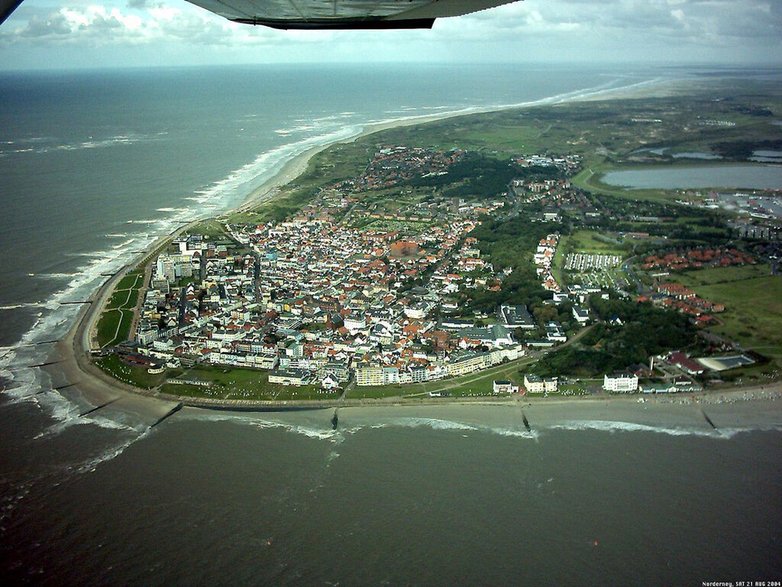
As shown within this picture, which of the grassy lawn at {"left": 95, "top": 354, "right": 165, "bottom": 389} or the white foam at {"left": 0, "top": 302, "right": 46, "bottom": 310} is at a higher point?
the white foam at {"left": 0, "top": 302, "right": 46, "bottom": 310}

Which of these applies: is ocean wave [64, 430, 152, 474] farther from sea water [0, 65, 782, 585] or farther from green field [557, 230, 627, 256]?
green field [557, 230, 627, 256]

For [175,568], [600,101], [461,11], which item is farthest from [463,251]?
[600,101]

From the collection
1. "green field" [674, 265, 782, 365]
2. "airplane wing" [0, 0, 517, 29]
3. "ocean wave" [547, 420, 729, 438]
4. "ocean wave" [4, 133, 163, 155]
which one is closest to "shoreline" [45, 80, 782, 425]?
"ocean wave" [547, 420, 729, 438]

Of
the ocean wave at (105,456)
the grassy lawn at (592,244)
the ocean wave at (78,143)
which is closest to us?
the ocean wave at (105,456)

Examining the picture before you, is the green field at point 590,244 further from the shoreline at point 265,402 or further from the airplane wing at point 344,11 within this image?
the airplane wing at point 344,11

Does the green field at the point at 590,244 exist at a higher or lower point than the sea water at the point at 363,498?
higher

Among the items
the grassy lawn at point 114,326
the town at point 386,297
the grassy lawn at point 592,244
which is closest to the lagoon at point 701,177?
the town at point 386,297
